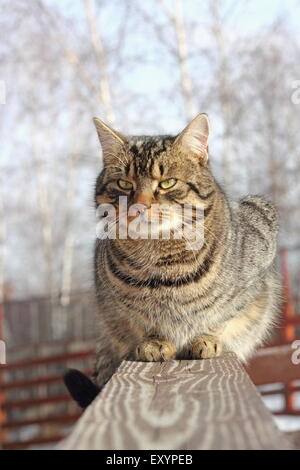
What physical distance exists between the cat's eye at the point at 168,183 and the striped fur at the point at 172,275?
1 cm

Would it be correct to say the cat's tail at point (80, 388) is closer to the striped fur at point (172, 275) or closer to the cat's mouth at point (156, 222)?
the striped fur at point (172, 275)

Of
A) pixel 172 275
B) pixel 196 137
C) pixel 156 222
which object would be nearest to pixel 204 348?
pixel 172 275

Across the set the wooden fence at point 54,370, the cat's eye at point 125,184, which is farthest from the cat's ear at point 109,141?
the wooden fence at point 54,370

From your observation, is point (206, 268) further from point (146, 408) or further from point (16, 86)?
point (16, 86)

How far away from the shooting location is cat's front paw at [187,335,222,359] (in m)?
2.12

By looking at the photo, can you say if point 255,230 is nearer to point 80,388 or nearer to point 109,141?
point 109,141

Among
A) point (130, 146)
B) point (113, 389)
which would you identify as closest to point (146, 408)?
point (113, 389)

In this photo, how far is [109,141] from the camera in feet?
7.95

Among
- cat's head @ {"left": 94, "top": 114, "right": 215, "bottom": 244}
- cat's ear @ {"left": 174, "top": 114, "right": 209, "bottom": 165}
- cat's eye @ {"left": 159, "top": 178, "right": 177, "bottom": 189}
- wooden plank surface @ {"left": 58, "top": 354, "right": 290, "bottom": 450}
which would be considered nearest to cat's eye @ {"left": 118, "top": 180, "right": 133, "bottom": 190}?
cat's head @ {"left": 94, "top": 114, "right": 215, "bottom": 244}

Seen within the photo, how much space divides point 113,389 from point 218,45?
23.9 ft

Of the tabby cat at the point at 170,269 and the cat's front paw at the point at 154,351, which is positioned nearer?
the cat's front paw at the point at 154,351

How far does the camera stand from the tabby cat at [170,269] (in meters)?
2.21

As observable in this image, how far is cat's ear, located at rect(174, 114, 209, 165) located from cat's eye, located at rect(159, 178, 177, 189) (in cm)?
16

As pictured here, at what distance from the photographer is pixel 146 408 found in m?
1.20
